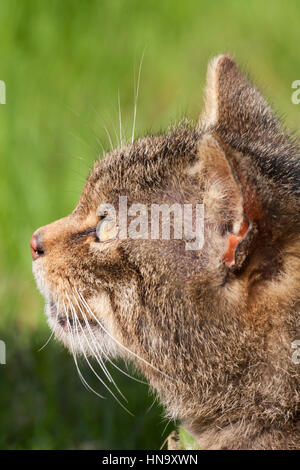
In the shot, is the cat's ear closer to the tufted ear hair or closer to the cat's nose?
the tufted ear hair

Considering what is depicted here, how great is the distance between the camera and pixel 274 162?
9.70 ft

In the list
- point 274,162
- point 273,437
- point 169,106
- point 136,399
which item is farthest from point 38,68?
point 273,437

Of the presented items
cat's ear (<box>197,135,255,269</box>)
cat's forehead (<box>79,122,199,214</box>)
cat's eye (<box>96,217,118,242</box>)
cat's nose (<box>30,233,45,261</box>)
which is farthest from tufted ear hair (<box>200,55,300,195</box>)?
cat's nose (<box>30,233,45,261</box>)

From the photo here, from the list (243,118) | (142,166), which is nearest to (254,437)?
(142,166)

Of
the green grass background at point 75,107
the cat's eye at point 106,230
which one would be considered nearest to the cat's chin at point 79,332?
the cat's eye at point 106,230

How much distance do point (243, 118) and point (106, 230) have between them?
0.88 meters

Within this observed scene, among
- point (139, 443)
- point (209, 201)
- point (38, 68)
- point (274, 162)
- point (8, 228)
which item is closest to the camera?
point (209, 201)

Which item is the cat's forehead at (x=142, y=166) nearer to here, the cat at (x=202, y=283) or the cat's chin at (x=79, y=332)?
the cat at (x=202, y=283)

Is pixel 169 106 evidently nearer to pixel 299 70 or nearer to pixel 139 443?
pixel 299 70

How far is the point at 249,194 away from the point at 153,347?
78 centimetres

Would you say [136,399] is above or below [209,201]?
below

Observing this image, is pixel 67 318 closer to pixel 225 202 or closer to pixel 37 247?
pixel 37 247

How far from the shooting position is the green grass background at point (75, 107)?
4.27m

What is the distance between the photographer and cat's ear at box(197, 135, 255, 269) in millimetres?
2566
